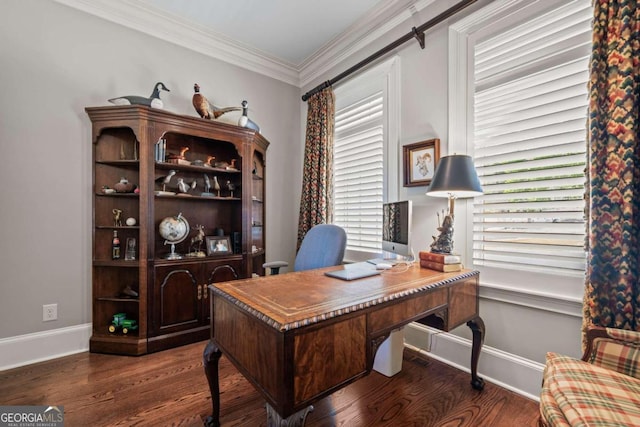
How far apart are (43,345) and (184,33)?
2.99 metres

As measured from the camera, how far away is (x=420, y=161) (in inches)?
89.7

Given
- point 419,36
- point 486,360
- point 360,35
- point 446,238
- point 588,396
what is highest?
point 360,35

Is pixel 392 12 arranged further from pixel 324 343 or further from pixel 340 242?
pixel 324 343

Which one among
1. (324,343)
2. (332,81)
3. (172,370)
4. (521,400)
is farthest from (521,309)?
(332,81)

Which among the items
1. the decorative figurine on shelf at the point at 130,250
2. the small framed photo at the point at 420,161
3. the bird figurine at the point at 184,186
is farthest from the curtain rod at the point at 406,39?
the decorative figurine on shelf at the point at 130,250

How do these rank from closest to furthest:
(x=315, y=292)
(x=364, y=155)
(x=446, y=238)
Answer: (x=315, y=292), (x=446, y=238), (x=364, y=155)

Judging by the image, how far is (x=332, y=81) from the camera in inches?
119

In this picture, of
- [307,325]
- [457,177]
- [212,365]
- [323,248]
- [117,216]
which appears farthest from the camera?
[117,216]

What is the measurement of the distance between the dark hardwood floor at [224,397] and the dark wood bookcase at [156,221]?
363 millimetres

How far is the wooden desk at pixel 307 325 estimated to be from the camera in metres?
0.90

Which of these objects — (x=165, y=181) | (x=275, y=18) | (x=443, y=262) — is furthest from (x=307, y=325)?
(x=275, y=18)

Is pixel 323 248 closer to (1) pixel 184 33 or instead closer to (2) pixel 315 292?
(2) pixel 315 292

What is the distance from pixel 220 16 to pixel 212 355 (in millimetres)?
2878

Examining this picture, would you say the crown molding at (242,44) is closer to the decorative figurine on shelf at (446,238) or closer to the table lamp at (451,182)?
the table lamp at (451,182)
